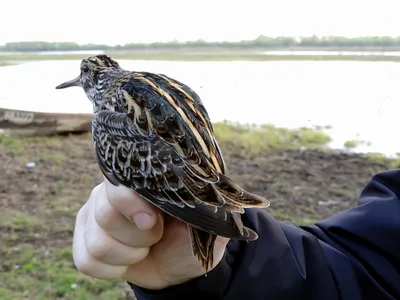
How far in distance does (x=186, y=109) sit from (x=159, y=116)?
0.40 feet

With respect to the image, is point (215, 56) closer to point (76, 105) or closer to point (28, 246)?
point (76, 105)

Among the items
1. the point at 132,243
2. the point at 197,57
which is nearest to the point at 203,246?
the point at 132,243

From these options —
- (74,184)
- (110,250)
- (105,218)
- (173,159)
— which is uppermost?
(173,159)

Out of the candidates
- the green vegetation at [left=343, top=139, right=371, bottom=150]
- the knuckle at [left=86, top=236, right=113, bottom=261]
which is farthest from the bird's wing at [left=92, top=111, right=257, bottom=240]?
the green vegetation at [left=343, top=139, right=371, bottom=150]

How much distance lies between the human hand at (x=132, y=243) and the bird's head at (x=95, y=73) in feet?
3.15

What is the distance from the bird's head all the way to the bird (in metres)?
0.55

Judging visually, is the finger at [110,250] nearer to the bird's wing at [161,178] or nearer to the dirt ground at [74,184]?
the bird's wing at [161,178]

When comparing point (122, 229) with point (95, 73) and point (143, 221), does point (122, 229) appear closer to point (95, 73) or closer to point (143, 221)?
point (143, 221)

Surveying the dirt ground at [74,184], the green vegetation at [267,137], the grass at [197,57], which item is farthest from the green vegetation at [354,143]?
the grass at [197,57]

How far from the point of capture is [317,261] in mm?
2047

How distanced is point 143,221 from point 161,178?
0.24 m

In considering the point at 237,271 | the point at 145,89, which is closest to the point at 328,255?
the point at 237,271

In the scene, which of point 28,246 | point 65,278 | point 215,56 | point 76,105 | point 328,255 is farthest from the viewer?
point 215,56

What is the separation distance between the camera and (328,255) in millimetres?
2123
